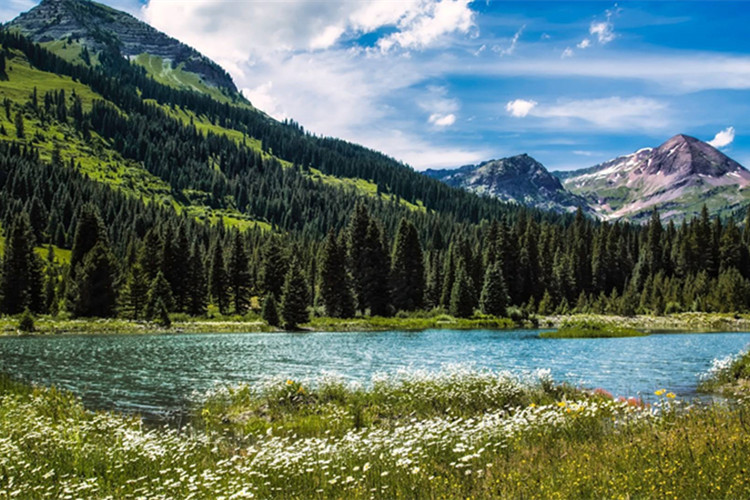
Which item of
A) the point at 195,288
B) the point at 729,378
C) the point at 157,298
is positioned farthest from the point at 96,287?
the point at 729,378

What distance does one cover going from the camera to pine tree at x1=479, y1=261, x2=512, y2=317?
8431 centimetres

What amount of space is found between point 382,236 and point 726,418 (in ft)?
271

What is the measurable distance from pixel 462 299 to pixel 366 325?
16675mm

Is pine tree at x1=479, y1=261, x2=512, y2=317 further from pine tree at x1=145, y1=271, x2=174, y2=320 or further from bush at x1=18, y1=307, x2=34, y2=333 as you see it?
bush at x1=18, y1=307, x2=34, y2=333

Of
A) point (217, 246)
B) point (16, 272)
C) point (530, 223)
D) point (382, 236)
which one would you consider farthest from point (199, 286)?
point (530, 223)

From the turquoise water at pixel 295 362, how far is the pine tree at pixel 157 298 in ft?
77.3

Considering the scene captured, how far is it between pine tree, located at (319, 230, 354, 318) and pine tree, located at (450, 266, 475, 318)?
51.2 ft

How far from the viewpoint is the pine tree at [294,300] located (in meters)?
73.7

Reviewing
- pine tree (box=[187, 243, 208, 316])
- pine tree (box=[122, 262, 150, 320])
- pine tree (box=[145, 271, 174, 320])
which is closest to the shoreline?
pine tree (box=[145, 271, 174, 320])

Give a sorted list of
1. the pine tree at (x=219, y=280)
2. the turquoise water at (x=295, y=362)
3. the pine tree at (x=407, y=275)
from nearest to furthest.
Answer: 1. the turquoise water at (x=295, y=362)
2. the pine tree at (x=407, y=275)
3. the pine tree at (x=219, y=280)

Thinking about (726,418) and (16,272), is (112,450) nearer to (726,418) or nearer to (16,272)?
(726,418)

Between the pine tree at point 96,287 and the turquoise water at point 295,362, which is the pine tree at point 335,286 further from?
the turquoise water at point 295,362

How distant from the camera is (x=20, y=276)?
7806 cm

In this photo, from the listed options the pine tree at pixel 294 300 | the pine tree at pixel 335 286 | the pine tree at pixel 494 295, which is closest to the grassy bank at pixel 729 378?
the pine tree at pixel 294 300
